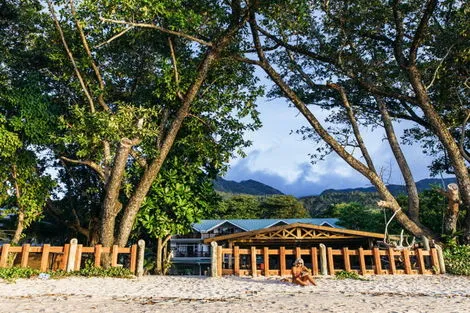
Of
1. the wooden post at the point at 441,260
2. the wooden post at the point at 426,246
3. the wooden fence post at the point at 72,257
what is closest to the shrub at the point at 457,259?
the wooden post at the point at 441,260

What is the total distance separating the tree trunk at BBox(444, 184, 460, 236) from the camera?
13.8 meters

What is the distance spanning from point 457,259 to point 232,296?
976cm

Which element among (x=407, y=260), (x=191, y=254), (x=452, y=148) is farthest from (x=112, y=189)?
(x=191, y=254)

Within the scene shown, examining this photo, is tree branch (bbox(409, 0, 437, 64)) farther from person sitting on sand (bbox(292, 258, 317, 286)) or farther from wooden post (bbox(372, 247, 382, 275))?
person sitting on sand (bbox(292, 258, 317, 286))

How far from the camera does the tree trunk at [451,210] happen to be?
1380 centimetres

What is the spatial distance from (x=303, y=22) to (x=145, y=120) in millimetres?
7109

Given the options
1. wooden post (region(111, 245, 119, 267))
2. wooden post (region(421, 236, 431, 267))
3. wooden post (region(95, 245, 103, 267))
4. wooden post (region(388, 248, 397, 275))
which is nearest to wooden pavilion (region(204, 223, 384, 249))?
wooden post (region(421, 236, 431, 267))

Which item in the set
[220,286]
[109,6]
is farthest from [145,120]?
[220,286]

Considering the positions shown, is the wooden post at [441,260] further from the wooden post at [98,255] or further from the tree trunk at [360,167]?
the wooden post at [98,255]

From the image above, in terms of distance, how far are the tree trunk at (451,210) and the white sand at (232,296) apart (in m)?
3.77

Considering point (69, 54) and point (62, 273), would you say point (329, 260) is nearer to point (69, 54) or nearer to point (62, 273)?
point (62, 273)

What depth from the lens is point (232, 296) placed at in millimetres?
7914

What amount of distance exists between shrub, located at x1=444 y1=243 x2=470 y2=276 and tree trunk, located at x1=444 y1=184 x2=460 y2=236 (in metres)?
0.87

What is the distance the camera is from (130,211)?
1299 centimetres
